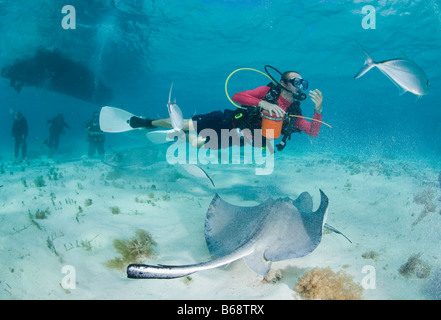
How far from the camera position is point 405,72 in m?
4.38

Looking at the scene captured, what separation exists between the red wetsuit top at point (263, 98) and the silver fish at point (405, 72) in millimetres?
1472

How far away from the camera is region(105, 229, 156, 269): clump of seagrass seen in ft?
11.8

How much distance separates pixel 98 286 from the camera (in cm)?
307

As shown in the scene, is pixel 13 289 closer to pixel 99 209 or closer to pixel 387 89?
pixel 99 209

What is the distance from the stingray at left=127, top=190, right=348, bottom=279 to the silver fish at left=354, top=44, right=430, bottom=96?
3029 millimetres

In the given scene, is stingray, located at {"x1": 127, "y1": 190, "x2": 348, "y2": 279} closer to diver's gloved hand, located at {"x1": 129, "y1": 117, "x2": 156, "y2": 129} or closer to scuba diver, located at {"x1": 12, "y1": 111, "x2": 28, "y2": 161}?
diver's gloved hand, located at {"x1": 129, "y1": 117, "x2": 156, "y2": 129}

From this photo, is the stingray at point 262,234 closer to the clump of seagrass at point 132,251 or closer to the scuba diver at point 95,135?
the clump of seagrass at point 132,251

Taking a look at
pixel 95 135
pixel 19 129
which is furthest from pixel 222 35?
pixel 19 129

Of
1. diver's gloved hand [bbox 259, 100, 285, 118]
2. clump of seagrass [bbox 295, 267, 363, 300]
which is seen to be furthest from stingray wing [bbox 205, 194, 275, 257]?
diver's gloved hand [bbox 259, 100, 285, 118]

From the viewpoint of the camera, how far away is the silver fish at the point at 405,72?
4316mm

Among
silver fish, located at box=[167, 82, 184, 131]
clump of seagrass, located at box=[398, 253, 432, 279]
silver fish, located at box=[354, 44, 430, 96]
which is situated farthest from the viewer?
silver fish, located at box=[354, 44, 430, 96]

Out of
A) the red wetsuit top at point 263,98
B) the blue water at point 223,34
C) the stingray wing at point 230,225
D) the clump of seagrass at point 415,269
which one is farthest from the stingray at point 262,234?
the blue water at point 223,34

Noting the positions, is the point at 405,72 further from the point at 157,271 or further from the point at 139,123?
the point at 139,123
